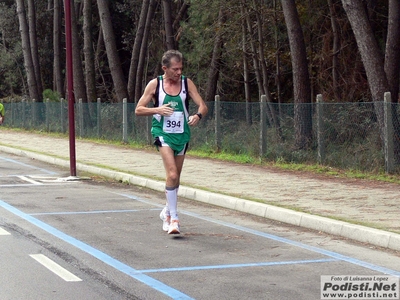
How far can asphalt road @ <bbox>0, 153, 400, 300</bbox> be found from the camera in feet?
22.6

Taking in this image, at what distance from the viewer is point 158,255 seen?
840 cm

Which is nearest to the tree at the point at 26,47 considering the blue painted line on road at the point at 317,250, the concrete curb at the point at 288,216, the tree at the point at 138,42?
the tree at the point at 138,42

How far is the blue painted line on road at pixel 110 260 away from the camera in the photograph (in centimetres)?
679

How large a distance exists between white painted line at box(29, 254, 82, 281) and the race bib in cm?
221

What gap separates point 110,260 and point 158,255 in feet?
1.84

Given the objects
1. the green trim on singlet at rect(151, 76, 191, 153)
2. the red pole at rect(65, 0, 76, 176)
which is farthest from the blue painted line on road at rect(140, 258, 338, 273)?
the red pole at rect(65, 0, 76, 176)

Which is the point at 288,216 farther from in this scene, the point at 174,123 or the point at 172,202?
the point at 174,123

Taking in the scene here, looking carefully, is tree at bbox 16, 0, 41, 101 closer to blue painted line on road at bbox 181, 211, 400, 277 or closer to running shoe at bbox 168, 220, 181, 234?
blue painted line on road at bbox 181, 211, 400, 277

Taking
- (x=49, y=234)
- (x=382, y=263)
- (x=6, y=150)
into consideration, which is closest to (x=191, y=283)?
(x=382, y=263)

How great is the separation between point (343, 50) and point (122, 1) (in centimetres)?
2245

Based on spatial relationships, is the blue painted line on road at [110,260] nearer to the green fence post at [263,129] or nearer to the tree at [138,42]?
the green fence post at [263,129]

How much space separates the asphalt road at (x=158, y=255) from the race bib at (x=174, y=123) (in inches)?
49.8

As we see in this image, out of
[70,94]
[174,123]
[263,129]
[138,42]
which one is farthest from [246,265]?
[138,42]

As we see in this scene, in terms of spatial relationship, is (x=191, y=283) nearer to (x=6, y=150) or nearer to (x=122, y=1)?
(x=6, y=150)
